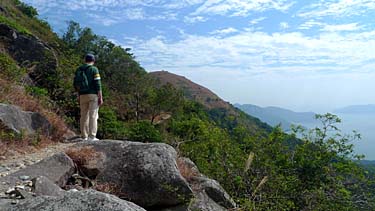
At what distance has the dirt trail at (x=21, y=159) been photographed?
6480mm

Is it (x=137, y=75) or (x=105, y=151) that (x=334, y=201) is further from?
(x=137, y=75)

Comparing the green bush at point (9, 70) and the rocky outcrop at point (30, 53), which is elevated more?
the rocky outcrop at point (30, 53)

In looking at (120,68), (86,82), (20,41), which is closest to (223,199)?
(86,82)

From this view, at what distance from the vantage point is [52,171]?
620 cm

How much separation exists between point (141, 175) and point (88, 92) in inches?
126

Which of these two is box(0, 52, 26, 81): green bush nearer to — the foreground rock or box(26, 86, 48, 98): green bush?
box(26, 86, 48, 98): green bush

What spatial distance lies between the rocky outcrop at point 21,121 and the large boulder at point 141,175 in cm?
175

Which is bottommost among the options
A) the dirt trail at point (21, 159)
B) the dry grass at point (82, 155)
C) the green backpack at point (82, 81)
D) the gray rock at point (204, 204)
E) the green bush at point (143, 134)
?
the green bush at point (143, 134)

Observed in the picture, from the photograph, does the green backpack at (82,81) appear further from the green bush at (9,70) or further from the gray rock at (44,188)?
the green bush at (9,70)

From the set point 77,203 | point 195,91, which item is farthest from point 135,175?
point 195,91

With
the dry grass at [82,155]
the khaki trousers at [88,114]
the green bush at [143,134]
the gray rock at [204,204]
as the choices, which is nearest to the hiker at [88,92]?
the khaki trousers at [88,114]

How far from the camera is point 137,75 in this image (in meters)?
40.2

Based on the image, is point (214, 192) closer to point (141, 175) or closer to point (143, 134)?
point (141, 175)

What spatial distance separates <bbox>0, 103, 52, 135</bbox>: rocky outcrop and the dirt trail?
64 cm
